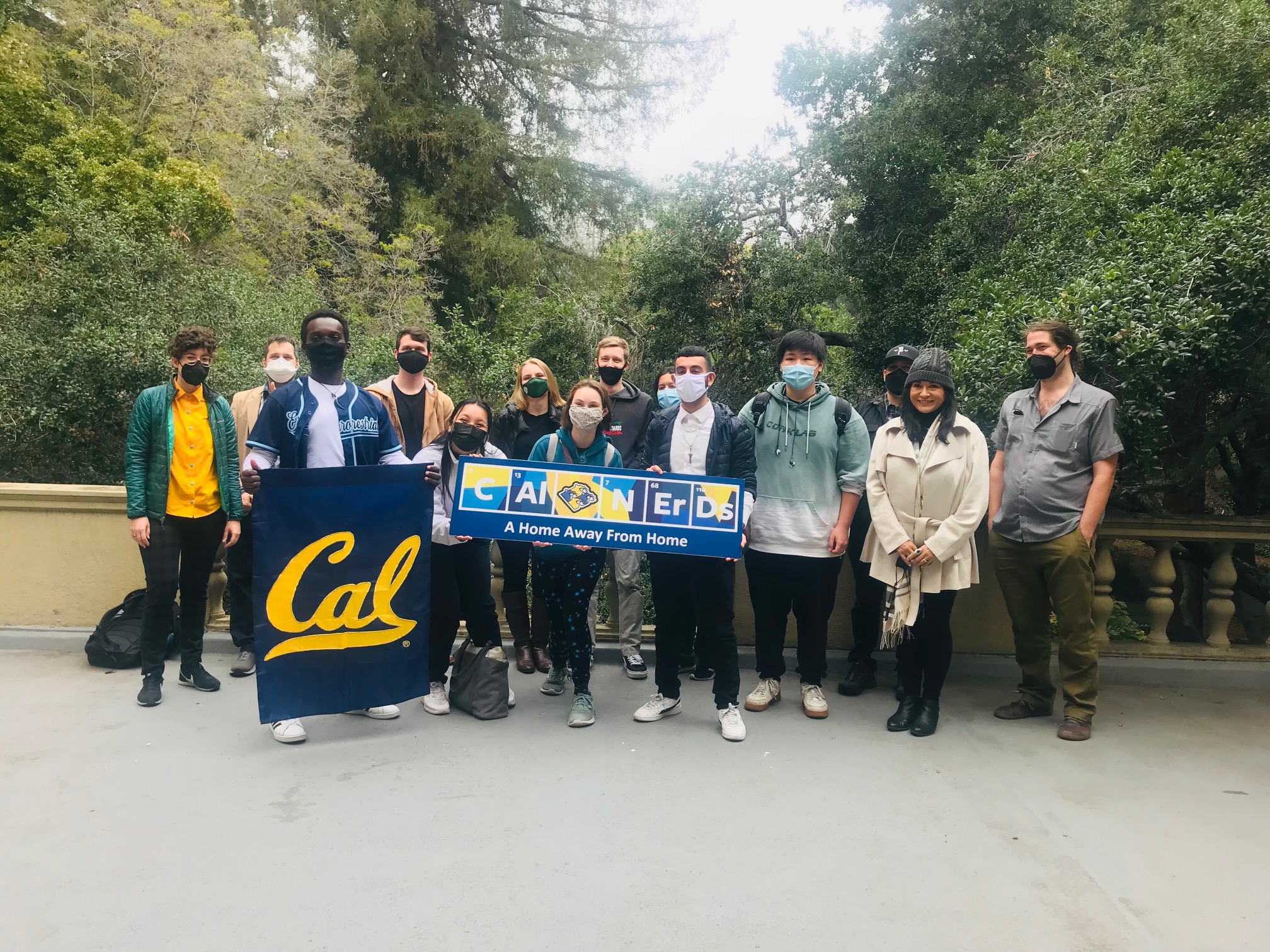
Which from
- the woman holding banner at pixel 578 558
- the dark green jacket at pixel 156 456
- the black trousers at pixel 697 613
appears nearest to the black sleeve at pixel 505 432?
the woman holding banner at pixel 578 558

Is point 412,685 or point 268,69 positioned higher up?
point 268,69

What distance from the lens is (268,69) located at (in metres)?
18.1

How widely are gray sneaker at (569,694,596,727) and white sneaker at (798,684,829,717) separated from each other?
856mm

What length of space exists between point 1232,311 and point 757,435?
2.56m

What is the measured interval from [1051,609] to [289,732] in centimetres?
399

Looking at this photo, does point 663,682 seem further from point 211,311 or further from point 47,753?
point 211,311

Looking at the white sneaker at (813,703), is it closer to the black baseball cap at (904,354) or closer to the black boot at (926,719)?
the black boot at (926,719)

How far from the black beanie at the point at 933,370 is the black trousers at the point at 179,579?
383 cm

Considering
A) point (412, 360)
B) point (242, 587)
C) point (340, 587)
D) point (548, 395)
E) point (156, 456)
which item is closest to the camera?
point (340, 587)

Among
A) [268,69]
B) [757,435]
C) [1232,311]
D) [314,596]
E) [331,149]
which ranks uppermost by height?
[268,69]

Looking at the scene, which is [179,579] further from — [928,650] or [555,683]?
[928,650]

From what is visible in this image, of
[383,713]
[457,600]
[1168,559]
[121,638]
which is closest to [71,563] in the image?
[121,638]

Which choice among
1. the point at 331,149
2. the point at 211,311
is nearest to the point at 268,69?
the point at 331,149

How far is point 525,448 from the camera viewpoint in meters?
5.14
